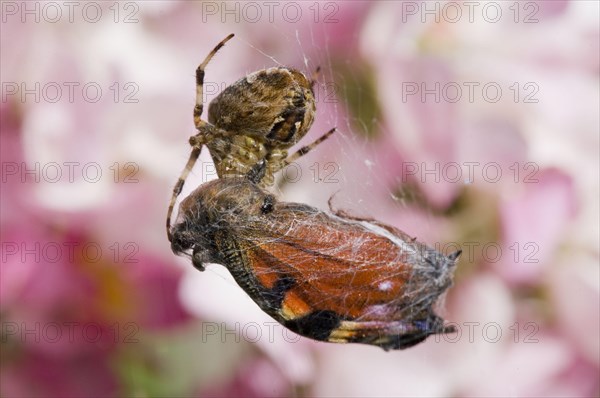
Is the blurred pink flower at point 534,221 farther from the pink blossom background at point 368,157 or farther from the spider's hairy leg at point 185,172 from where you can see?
the spider's hairy leg at point 185,172

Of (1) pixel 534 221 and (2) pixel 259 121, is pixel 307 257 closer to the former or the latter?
(2) pixel 259 121

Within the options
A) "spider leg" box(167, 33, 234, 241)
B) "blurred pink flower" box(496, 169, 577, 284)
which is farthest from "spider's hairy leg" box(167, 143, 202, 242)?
"blurred pink flower" box(496, 169, 577, 284)

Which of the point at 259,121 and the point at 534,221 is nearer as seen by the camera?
the point at 259,121

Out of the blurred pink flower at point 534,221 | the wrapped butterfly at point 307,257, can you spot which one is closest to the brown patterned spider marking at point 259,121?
the wrapped butterfly at point 307,257

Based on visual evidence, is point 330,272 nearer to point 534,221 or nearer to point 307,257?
point 307,257

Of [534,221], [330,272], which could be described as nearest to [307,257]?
[330,272]

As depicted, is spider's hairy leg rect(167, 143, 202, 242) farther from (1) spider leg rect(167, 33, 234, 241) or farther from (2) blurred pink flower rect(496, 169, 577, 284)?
(2) blurred pink flower rect(496, 169, 577, 284)
